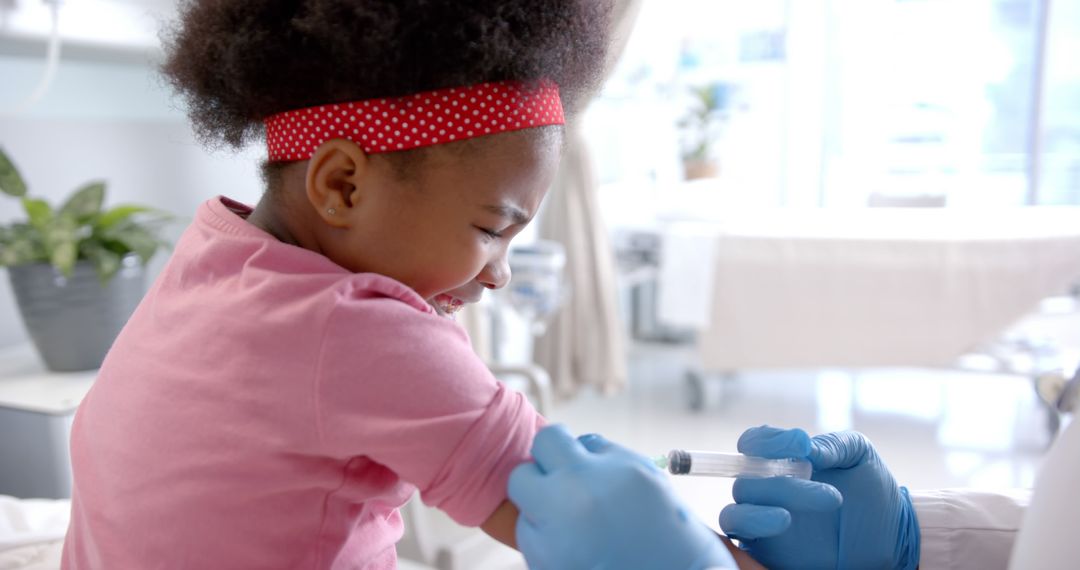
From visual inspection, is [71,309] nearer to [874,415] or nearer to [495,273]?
[495,273]

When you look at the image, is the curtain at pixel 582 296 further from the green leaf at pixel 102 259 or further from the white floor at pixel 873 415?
the green leaf at pixel 102 259

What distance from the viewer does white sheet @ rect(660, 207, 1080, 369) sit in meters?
2.44

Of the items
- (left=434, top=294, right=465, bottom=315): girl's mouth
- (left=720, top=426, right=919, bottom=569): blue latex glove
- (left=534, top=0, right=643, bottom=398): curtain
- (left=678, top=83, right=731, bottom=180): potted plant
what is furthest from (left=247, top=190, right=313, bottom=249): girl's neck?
(left=678, top=83, right=731, bottom=180): potted plant

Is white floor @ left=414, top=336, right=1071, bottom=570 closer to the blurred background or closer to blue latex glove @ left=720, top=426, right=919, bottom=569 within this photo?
the blurred background

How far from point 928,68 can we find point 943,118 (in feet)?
0.88

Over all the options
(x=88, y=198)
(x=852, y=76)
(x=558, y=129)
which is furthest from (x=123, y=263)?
(x=852, y=76)

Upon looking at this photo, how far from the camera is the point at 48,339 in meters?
1.32

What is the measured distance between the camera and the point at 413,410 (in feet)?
1.69

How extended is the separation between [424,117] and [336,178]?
83 mm

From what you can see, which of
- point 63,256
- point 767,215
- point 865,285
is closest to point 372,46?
point 63,256

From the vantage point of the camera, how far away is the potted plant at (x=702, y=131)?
152 inches

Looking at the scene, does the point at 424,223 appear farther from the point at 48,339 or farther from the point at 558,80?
the point at 48,339

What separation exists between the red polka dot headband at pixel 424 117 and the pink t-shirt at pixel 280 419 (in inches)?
3.6

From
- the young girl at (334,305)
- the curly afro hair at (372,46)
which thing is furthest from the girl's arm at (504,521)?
the curly afro hair at (372,46)
